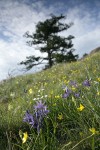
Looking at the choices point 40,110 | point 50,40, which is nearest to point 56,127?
point 40,110

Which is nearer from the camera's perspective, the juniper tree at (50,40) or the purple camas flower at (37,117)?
the purple camas flower at (37,117)

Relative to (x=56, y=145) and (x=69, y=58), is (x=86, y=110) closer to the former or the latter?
(x=56, y=145)

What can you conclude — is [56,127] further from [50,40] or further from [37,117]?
[50,40]

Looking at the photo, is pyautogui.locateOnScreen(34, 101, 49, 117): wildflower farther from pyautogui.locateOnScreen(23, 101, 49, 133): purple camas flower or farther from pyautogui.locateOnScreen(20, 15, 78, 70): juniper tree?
pyautogui.locateOnScreen(20, 15, 78, 70): juniper tree

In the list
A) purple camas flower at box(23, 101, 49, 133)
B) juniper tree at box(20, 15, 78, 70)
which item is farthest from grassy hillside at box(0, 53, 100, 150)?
juniper tree at box(20, 15, 78, 70)

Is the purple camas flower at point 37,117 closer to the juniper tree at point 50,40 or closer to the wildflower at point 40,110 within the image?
the wildflower at point 40,110

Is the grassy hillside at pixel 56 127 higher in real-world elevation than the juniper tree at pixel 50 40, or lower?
lower

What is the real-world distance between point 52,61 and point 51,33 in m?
3.10

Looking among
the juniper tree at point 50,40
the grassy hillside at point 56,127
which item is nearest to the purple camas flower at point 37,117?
the grassy hillside at point 56,127

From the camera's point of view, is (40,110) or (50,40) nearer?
(40,110)

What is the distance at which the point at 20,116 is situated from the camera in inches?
125

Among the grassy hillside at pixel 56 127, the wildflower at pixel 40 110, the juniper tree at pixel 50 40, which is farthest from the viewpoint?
the juniper tree at pixel 50 40

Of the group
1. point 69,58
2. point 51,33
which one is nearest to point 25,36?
point 51,33

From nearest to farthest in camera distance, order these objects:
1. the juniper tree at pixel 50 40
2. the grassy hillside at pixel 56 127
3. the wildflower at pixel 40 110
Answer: the grassy hillside at pixel 56 127 < the wildflower at pixel 40 110 < the juniper tree at pixel 50 40
